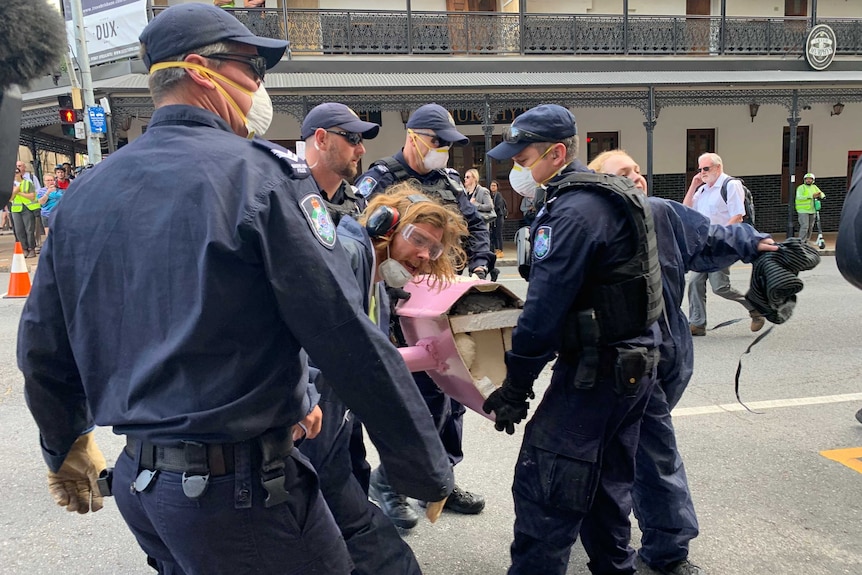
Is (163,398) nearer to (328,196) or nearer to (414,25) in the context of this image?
(328,196)

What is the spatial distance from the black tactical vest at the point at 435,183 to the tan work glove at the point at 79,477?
2.69 m

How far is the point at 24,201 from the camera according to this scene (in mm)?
13828

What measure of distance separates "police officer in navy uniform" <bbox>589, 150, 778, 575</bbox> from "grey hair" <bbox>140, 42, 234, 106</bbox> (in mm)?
1815

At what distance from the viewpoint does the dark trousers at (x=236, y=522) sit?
1408 mm

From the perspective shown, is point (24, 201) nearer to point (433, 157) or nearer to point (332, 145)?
point (433, 157)

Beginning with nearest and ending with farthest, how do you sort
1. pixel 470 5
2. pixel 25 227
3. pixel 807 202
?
pixel 25 227 < pixel 807 202 < pixel 470 5

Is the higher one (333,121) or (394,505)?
(333,121)

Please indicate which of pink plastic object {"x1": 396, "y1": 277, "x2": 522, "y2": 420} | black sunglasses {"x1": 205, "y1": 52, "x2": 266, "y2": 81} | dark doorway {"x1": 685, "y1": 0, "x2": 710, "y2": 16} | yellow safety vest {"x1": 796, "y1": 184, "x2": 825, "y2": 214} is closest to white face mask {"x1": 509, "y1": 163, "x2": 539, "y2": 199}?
pink plastic object {"x1": 396, "y1": 277, "x2": 522, "y2": 420}

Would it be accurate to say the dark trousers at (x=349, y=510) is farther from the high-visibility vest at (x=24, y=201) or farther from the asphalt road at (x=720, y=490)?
the high-visibility vest at (x=24, y=201)

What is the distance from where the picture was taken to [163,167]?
1.38m

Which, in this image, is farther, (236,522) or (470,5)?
(470,5)

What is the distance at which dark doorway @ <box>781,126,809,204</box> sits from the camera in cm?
2002

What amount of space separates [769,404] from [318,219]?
4.44m

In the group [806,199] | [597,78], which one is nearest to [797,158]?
[806,199]
